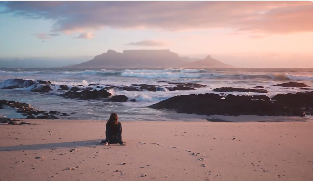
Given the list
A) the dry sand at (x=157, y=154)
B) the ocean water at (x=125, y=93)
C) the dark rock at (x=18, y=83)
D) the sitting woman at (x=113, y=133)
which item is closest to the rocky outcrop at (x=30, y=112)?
the ocean water at (x=125, y=93)

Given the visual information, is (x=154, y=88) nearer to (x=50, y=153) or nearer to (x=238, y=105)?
(x=238, y=105)

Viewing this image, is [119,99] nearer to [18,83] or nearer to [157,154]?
[157,154]

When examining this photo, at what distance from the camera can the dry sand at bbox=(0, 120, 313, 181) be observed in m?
4.24

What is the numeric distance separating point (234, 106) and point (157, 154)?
8471mm

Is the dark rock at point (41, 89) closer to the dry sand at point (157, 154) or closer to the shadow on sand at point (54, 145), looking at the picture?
the dry sand at point (157, 154)

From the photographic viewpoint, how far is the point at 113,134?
6086mm

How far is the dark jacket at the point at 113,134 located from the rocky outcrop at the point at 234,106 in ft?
23.9

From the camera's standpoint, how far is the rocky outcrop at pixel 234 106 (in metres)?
12.5

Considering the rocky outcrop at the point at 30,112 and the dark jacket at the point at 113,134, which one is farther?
the rocky outcrop at the point at 30,112

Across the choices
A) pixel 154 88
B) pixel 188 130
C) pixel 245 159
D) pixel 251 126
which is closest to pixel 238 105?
pixel 251 126

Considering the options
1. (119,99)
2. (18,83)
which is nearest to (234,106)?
(119,99)

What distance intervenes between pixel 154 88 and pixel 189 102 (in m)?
11.6

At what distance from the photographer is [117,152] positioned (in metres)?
5.36

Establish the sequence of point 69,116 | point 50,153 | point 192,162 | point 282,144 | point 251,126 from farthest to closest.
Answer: point 69,116 < point 251,126 < point 282,144 < point 50,153 < point 192,162
